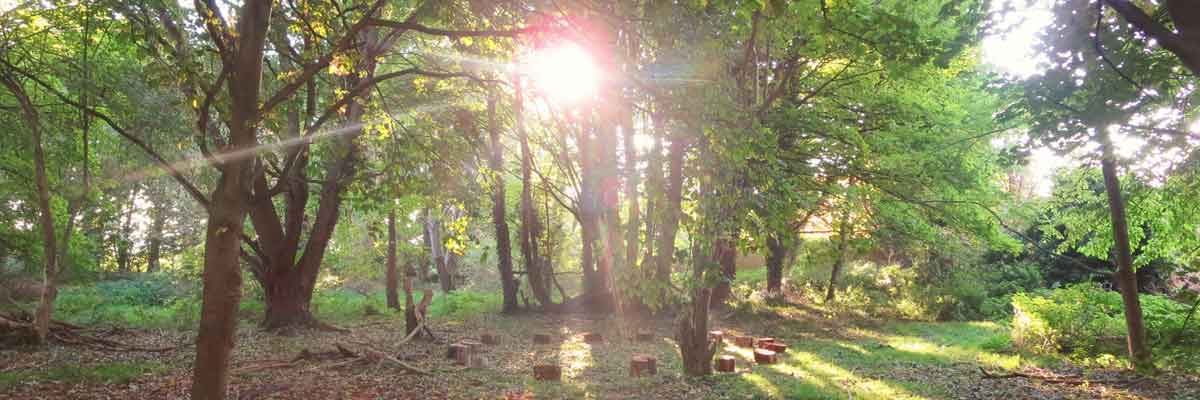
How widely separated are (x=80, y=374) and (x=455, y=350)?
470 cm

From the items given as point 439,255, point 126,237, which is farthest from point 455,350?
point 126,237

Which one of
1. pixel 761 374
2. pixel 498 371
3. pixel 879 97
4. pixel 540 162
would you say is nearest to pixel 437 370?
pixel 498 371

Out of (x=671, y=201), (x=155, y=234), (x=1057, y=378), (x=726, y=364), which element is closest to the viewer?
(x=671, y=201)

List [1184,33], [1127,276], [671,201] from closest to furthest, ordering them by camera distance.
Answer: [1184,33]
[671,201]
[1127,276]

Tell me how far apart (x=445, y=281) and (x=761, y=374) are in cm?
1834

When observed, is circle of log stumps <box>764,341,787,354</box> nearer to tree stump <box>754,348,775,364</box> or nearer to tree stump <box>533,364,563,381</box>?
tree stump <box>754,348,775,364</box>

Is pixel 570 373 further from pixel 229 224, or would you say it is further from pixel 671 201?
pixel 229 224

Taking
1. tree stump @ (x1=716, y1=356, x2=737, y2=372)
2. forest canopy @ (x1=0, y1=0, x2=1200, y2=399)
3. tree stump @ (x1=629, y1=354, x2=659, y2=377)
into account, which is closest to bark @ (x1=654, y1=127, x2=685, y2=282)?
forest canopy @ (x1=0, y1=0, x2=1200, y2=399)

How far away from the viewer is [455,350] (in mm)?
10258

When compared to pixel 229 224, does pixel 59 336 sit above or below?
below

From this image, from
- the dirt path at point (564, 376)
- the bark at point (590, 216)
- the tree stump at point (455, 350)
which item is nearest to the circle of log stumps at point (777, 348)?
the dirt path at point (564, 376)

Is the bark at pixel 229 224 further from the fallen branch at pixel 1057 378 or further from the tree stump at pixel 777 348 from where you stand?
the fallen branch at pixel 1057 378

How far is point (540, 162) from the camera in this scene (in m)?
22.5

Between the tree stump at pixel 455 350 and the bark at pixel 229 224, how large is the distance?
5054 millimetres
